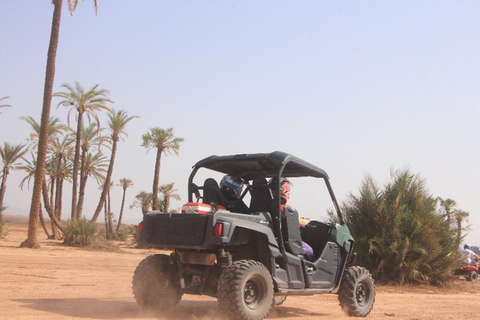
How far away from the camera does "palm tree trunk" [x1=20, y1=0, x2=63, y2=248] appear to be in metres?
24.5

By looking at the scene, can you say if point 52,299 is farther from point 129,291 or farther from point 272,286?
point 272,286

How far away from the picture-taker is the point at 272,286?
7621 millimetres

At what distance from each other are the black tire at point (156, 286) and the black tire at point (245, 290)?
1163 millimetres

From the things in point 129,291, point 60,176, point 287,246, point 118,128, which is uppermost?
point 118,128

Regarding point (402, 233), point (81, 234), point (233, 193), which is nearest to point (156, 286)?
point (233, 193)

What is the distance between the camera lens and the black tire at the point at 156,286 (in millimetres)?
8055

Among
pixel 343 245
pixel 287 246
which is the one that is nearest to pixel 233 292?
pixel 287 246

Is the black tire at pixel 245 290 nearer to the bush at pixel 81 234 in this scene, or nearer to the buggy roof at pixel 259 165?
the buggy roof at pixel 259 165

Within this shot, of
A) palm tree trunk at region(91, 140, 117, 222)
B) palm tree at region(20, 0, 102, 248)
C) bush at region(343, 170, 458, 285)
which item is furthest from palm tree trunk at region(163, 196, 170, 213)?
bush at region(343, 170, 458, 285)

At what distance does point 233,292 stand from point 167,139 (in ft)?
118

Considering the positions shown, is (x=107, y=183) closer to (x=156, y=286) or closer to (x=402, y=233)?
(x=402, y=233)

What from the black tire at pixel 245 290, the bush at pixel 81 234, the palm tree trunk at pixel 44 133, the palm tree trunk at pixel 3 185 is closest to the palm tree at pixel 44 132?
the palm tree trunk at pixel 44 133

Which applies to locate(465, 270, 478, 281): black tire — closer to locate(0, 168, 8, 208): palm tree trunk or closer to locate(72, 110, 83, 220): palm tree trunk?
locate(72, 110, 83, 220): palm tree trunk

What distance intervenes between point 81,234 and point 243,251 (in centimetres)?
2136
